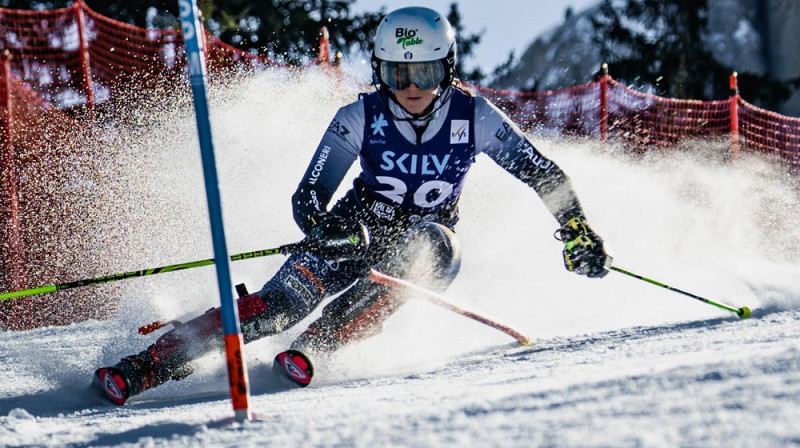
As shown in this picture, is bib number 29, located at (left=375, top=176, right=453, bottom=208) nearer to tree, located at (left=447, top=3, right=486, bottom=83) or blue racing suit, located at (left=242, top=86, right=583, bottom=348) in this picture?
blue racing suit, located at (left=242, top=86, right=583, bottom=348)

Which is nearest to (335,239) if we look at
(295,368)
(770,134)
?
(295,368)

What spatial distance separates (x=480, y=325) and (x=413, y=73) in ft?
5.70

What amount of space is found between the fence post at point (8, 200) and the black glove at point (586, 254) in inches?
164

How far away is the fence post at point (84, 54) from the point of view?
271 inches

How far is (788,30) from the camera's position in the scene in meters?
24.7

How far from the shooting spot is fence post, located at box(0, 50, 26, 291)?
6038 mm

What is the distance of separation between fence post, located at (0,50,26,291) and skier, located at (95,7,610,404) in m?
3.04

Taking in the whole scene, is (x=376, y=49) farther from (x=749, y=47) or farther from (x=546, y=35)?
(x=546, y=35)

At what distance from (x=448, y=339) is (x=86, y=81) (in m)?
4.13

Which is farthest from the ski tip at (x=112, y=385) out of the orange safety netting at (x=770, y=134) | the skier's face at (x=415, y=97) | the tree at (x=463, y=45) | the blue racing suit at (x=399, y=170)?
the tree at (x=463, y=45)

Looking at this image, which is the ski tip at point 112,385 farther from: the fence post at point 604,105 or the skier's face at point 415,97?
the fence post at point 604,105

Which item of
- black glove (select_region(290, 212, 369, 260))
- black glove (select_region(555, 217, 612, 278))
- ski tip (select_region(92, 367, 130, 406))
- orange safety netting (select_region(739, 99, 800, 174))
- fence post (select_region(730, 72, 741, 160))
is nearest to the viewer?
ski tip (select_region(92, 367, 130, 406))

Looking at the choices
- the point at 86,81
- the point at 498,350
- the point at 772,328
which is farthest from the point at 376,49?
the point at 86,81

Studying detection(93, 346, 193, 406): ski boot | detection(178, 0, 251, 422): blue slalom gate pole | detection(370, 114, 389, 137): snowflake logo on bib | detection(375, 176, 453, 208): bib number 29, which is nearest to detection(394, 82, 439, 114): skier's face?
detection(370, 114, 389, 137): snowflake logo on bib
